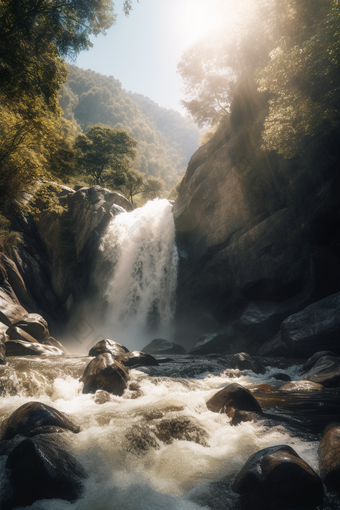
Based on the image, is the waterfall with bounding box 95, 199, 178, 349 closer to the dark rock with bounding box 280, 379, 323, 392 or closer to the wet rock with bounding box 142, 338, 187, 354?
the wet rock with bounding box 142, 338, 187, 354

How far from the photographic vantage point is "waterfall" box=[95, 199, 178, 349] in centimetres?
2267

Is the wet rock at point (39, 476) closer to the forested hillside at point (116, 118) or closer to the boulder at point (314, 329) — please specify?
the boulder at point (314, 329)

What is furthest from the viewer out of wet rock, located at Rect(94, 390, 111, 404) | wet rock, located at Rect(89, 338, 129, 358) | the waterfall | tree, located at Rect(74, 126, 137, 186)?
tree, located at Rect(74, 126, 137, 186)

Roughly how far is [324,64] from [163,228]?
17922 mm

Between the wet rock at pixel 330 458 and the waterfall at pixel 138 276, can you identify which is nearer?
the wet rock at pixel 330 458

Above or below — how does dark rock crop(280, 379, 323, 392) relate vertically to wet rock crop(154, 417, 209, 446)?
above

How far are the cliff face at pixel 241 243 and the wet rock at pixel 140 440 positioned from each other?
1226 centimetres

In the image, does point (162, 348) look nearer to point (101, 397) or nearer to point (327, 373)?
point (101, 397)

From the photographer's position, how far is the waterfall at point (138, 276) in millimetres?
22672

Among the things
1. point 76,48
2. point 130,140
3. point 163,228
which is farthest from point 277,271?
point 130,140

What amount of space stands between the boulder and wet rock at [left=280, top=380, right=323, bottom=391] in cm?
390

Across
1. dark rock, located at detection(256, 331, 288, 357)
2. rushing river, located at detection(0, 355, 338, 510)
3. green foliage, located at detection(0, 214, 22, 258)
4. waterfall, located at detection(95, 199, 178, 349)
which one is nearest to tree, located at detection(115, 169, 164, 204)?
waterfall, located at detection(95, 199, 178, 349)

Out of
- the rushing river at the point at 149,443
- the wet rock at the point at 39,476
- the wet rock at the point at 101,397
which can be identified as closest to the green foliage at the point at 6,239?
the rushing river at the point at 149,443

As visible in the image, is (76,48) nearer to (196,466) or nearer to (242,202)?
(242,202)
